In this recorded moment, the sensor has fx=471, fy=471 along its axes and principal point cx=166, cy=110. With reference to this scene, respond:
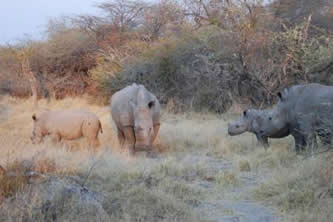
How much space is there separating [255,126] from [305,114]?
1.41 metres

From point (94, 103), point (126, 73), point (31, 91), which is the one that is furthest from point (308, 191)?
point (31, 91)

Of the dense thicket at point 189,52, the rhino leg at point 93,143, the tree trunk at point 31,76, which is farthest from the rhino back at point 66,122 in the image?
the tree trunk at point 31,76

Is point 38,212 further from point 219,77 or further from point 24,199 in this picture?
point 219,77

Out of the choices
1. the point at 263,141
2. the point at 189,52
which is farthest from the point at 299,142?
the point at 189,52

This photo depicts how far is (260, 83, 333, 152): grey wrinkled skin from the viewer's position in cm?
838

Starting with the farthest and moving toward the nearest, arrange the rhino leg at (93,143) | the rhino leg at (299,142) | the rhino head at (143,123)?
the rhino leg at (93,143) → the rhino head at (143,123) → the rhino leg at (299,142)

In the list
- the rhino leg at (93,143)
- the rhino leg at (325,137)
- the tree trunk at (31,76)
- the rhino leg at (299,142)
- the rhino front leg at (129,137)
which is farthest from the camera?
the tree trunk at (31,76)

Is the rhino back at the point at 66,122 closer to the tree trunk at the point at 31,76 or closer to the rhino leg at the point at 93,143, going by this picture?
the rhino leg at the point at 93,143

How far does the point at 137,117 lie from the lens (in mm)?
9453

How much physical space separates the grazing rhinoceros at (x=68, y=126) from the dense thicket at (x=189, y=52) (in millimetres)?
5879

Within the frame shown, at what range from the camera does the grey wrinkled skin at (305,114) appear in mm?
8383

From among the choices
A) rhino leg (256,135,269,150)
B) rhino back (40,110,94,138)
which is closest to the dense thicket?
rhino leg (256,135,269,150)

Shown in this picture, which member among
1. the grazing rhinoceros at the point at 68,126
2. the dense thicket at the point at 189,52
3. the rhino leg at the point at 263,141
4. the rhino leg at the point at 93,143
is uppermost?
the dense thicket at the point at 189,52

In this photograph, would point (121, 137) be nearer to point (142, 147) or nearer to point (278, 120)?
point (142, 147)
